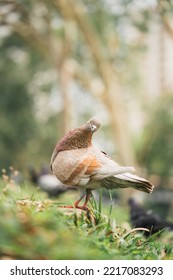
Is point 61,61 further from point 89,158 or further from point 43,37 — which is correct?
point 89,158

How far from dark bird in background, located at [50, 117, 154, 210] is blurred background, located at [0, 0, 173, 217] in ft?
21.8

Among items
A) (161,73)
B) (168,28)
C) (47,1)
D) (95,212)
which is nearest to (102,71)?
(47,1)

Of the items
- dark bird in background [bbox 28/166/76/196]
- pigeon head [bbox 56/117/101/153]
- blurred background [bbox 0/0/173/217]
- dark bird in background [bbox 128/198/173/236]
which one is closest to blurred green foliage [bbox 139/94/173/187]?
blurred background [bbox 0/0/173/217]

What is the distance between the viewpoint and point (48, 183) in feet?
23.8

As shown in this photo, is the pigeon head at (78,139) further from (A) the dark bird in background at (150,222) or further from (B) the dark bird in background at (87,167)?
(A) the dark bird in background at (150,222)

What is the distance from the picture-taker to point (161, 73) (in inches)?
1007

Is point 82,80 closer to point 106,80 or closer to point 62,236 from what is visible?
point 106,80

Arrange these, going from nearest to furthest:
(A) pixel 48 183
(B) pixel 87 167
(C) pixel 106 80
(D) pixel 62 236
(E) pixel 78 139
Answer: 1. (D) pixel 62 236
2. (B) pixel 87 167
3. (E) pixel 78 139
4. (A) pixel 48 183
5. (C) pixel 106 80

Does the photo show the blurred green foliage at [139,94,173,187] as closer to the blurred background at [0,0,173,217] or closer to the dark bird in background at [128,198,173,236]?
the blurred background at [0,0,173,217]

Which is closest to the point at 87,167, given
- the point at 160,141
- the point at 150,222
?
the point at 150,222

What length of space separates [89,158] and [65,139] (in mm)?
173

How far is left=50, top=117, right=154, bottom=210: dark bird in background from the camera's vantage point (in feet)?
8.84

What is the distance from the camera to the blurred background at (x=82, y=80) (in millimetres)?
13398

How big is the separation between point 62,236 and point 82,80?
11.7 meters
